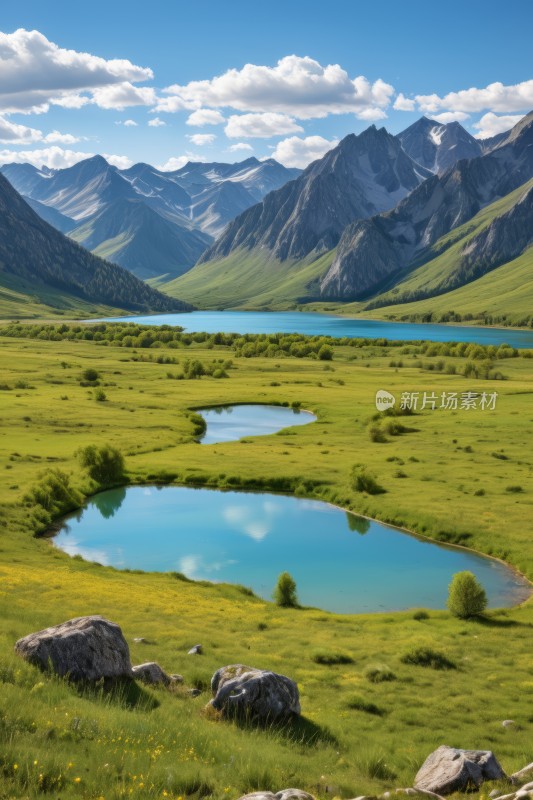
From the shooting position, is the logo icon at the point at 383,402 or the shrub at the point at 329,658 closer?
the shrub at the point at 329,658

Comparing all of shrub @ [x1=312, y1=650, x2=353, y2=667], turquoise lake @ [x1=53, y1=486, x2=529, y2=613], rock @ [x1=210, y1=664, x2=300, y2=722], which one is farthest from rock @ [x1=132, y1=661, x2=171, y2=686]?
turquoise lake @ [x1=53, y1=486, x2=529, y2=613]

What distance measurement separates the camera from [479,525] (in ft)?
207

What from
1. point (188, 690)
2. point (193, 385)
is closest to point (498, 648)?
point (188, 690)

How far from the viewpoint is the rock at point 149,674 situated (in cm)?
2280

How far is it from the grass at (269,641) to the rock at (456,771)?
109 centimetres

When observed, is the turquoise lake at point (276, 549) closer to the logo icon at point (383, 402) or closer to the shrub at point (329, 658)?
the shrub at point (329, 658)

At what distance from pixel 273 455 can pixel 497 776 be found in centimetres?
7649

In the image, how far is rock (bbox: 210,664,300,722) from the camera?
823 inches

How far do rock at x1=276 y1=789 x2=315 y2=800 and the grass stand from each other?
0.97 meters

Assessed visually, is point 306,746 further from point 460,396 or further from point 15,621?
point 460,396

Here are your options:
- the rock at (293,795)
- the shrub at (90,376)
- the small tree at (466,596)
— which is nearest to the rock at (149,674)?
the rock at (293,795)

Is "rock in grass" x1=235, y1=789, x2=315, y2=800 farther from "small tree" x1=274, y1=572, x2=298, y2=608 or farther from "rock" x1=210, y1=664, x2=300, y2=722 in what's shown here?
"small tree" x1=274, y1=572, x2=298, y2=608

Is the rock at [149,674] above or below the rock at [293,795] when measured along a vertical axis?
below

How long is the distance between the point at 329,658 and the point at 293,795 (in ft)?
63.4
